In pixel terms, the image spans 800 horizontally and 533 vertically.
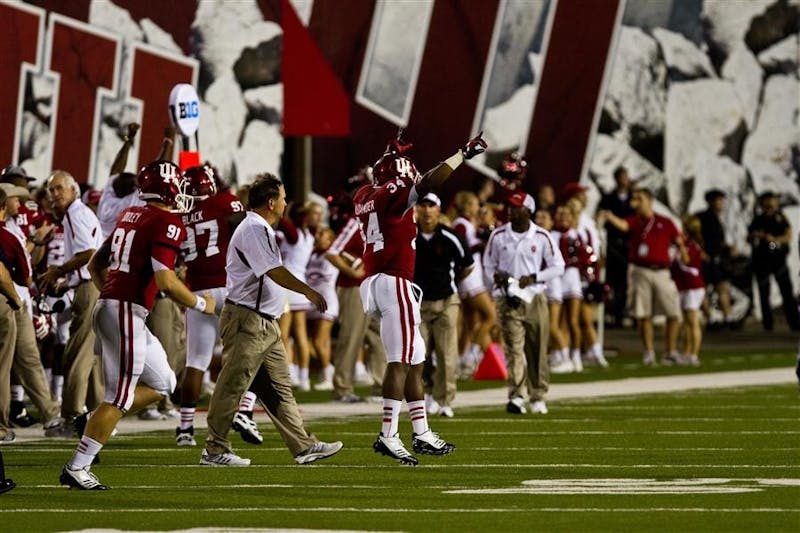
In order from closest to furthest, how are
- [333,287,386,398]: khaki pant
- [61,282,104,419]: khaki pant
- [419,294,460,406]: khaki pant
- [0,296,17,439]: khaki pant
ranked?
1. [0,296,17,439]: khaki pant
2. [61,282,104,419]: khaki pant
3. [419,294,460,406]: khaki pant
4. [333,287,386,398]: khaki pant

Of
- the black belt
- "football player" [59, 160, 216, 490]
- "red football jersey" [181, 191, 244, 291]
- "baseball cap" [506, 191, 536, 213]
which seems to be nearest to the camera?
"football player" [59, 160, 216, 490]

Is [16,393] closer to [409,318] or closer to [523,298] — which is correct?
[523,298]

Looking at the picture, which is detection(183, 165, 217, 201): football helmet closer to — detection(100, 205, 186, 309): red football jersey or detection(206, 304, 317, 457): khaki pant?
detection(206, 304, 317, 457): khaki pant

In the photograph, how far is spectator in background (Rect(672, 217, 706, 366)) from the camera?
88.4 ft

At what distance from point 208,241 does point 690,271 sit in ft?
39.5

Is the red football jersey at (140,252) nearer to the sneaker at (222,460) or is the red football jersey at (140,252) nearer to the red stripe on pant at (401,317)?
the sneaker at (222,460)

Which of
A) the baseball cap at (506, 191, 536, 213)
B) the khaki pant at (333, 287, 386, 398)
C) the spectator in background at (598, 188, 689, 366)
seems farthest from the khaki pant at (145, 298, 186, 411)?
the spectator in background at (598, 188, 689, 366)

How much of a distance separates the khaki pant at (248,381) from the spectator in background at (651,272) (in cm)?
1263

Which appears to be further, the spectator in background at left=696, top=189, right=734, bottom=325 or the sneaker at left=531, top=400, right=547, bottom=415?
the spectator in background at left=696, top=189, right=734, bottom=325

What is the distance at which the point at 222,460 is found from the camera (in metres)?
14.5

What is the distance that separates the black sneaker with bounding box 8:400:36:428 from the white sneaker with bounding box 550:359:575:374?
842 centimetres

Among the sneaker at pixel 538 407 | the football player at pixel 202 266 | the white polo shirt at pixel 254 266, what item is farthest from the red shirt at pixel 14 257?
the sneaker at pixel 538 407

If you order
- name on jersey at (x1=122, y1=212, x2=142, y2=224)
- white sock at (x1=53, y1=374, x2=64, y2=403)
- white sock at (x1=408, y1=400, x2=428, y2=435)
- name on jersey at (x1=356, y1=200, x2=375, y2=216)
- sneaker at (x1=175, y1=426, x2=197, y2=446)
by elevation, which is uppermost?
name on jersey at (x1=356, y1=200, x2=375, y2=216)

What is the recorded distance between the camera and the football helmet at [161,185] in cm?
1378
